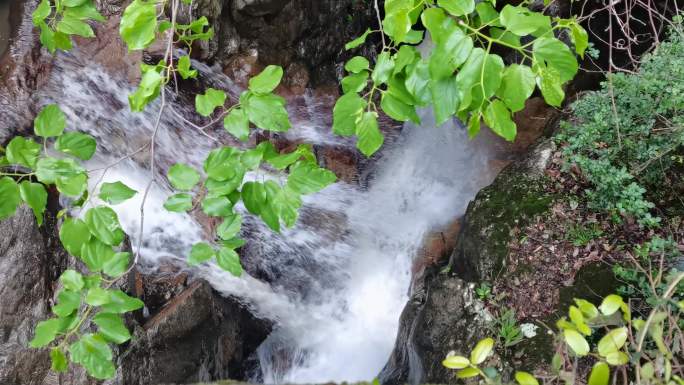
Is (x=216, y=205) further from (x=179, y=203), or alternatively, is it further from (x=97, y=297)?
(x=97, y=297)

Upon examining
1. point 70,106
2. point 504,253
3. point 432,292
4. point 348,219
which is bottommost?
point 348,219

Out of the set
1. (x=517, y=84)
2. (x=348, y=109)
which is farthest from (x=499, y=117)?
(x=348, y=109)

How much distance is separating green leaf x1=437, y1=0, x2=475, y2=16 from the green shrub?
1964 millimetres

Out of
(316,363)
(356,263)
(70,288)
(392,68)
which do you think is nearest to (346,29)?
(356,263)

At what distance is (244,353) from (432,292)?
1.84 meters

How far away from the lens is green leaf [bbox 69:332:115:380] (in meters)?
1.39

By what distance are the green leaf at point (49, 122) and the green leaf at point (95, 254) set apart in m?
0.38

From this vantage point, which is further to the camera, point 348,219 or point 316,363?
point 348,219

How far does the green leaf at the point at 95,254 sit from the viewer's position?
148 centimetres

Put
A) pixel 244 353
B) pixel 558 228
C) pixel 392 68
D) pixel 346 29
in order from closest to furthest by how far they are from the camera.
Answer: pixel 392 68
pixel 558 228
pixel 244 353
pixel 346 29

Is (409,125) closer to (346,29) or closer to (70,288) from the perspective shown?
(346,29)

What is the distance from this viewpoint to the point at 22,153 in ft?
4.82

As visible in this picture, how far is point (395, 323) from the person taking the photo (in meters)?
4.63

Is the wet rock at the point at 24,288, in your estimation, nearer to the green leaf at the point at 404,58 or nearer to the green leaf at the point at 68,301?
the green leaf at the point at 68,301
